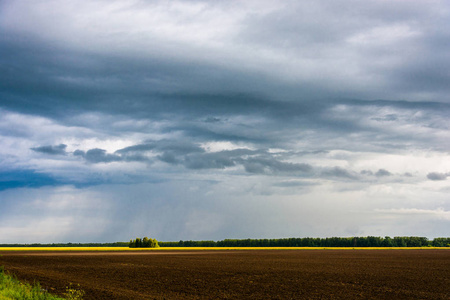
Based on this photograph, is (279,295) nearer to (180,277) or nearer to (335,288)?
(335,288)

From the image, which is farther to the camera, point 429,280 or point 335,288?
point 429,280

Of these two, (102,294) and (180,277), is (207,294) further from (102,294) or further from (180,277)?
(180,277)

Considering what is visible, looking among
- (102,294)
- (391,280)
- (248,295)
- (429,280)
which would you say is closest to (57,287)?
(102,294)

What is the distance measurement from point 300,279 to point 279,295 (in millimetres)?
11338

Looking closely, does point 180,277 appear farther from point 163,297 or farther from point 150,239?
point 150,239

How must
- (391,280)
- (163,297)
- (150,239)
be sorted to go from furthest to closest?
1. (150,239)
2. (391,280)
3. (163,297)

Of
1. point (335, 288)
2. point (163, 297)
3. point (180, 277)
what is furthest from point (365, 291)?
point (180, 277)

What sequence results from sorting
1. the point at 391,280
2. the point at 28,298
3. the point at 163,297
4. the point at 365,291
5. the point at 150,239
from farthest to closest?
the point at 150,239, the point at 391,280, the point at 365,291, the point at 163,297, the point at 28,298

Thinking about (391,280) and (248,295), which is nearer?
(248,295)

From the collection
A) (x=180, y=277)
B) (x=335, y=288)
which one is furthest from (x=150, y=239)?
(x=335, y=288)

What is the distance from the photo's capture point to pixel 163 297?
94.0 feet

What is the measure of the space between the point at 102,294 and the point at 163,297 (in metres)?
4.45

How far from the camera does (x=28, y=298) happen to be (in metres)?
23.7

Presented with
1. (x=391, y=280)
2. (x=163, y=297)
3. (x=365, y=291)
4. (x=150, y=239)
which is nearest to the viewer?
(x=163, y=297)
